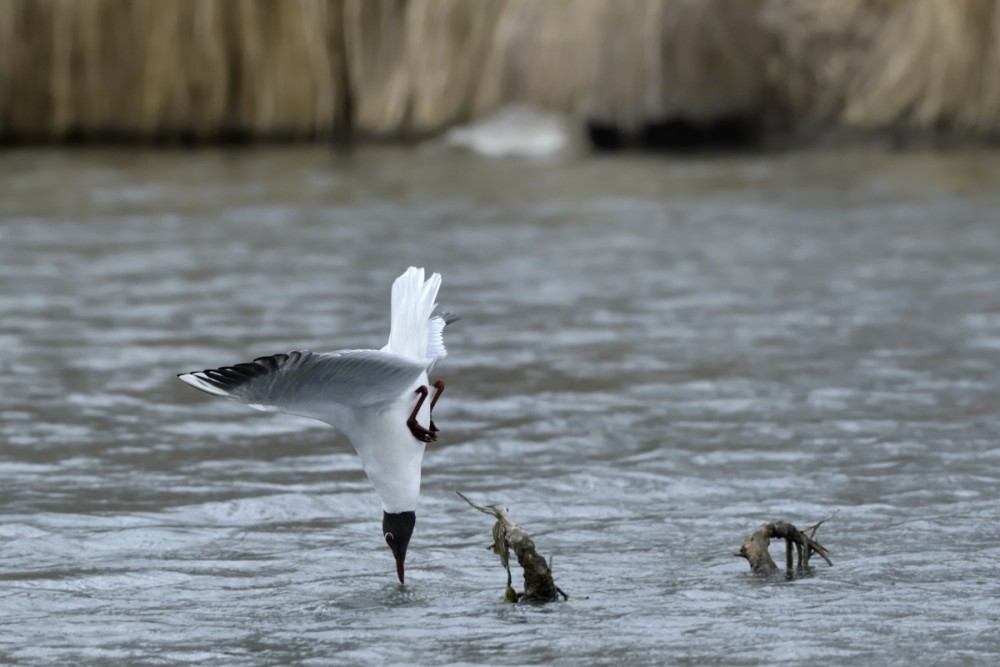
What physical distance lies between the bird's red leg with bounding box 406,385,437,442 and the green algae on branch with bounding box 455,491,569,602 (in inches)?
6.4

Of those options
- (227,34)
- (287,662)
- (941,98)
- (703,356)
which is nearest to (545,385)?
(703,356)

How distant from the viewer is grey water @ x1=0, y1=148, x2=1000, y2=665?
4.60m

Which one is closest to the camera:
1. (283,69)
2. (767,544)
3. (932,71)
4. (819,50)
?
(767,544)

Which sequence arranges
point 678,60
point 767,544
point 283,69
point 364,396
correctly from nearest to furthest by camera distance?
point 364,396 → point 767,544 → point 678,60 → point 283,69

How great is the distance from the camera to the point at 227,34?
55.2 feet

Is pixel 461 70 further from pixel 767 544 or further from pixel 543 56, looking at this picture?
pixel 767 544

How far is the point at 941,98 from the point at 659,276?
607cm

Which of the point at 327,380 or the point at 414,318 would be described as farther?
the point at 414,318

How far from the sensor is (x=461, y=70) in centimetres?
1667

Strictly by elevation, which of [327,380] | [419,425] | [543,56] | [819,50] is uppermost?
Result: [819,50]

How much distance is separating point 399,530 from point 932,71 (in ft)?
37.8

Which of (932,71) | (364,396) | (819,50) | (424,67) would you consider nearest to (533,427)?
(364,396)

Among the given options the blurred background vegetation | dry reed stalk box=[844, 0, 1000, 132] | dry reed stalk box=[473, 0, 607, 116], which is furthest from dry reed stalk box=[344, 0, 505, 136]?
dry reed stalk box=[844, 0, 1000, 132]

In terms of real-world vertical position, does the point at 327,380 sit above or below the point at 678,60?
below
